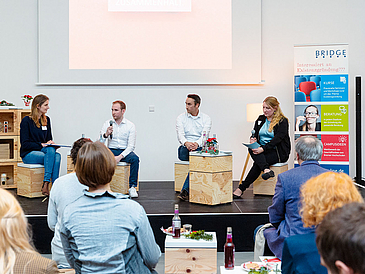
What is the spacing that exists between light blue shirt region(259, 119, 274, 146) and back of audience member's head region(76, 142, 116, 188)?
125 inches

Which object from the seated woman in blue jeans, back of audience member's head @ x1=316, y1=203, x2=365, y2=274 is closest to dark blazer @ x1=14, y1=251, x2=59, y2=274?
back of audience member's head @ x1=316, y1=203, x2=365, y2=274

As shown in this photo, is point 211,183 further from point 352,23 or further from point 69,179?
point 352,23

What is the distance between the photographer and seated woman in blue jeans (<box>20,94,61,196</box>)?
429 centimetres

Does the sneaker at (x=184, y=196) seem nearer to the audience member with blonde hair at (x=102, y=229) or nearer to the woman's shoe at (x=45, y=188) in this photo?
the woman's shoe at (x=45, y=188)

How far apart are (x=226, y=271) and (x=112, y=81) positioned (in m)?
4.35

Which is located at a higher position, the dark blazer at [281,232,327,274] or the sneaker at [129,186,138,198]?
the dark blazer at [281,232,327,274]

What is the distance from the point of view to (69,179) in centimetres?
216

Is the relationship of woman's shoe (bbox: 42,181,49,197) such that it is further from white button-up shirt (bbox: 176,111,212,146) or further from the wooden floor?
white button-up shirt (bbox: 176,111,212,146)

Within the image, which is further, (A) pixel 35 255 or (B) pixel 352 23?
(B) pixel 352 23

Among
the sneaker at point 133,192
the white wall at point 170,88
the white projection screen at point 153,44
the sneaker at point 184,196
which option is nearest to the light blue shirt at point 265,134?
the sneaker at point 184,196

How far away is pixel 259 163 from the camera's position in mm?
4324

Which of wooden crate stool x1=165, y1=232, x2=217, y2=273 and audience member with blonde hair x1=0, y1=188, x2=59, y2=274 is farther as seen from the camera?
wooden crate stool x1=165, y1=232, x2=217, y2=273

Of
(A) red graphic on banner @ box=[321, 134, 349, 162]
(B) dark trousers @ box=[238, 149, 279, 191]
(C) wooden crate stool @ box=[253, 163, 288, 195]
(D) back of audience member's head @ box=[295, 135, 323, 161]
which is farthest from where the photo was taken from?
(A) red graphic on banner @ box=[321, 134, 349, 162]

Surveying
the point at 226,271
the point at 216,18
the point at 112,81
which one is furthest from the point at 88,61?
the point at 226,271
